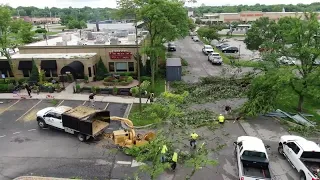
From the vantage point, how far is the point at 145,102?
2705 centimetres

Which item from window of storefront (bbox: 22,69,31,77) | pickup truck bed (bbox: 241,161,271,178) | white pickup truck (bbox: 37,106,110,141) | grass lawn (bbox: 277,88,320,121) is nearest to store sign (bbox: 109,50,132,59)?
window of storefront (bbox: 22,69,31,77)

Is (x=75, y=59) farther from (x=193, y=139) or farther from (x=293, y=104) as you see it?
(x=293, y=104)

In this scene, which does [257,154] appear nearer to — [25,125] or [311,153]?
[311,153]

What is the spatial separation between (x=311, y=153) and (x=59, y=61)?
1151 inches

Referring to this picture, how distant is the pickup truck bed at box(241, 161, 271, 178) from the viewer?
14.5 metres

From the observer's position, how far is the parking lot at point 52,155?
52.5 ft

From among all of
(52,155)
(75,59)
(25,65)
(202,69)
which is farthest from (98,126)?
(202,69)

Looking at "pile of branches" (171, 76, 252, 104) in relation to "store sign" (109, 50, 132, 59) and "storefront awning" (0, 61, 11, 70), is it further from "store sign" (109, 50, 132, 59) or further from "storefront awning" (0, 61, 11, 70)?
"storefront awning" (0, 61, 11, 70)

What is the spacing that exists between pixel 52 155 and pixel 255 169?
497 inches

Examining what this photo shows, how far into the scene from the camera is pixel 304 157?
15.4 metres

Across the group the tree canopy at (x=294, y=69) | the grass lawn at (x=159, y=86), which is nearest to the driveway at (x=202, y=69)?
the grass lawn at (x=159, y=86)

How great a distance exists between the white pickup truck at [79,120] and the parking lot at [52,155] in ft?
2.25

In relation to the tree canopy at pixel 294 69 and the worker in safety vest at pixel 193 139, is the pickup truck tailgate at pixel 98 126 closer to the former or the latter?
the worker in safety vest at pixel 193 139

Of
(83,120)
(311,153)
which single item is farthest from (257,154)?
(83,120)
